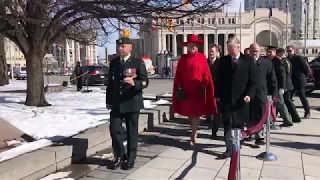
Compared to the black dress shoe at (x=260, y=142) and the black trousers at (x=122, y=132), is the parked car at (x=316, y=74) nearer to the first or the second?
the black dress shoe at (x=260, y=142)

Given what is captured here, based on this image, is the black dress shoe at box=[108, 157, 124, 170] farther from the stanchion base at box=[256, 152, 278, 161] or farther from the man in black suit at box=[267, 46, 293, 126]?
the man in black suit at box=[267, 46, 293, 126]

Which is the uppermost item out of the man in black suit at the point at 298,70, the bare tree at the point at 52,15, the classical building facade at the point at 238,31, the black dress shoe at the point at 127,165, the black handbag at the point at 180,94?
the classical building facade at the point at 238,31

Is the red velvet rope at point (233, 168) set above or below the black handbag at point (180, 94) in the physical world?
below

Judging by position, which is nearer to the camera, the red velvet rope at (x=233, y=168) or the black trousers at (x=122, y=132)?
the red velvet rope at (x=233, y=168)

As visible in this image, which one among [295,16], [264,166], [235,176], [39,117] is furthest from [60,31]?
[295,16]

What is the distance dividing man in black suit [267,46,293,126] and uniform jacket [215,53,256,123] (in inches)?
106

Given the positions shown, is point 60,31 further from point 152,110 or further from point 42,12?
point 152,110

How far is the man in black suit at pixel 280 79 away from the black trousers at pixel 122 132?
4.23 m

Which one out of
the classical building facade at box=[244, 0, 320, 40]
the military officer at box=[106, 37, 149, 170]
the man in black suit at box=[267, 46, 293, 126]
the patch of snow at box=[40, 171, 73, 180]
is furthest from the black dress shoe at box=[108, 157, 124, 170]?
the classical building facade at box=[244, 0, 320, 40]

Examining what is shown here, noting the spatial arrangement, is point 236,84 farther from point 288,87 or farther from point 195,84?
point 288,87

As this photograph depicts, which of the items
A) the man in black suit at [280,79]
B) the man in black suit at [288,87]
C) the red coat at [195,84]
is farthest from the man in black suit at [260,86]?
the man in black suit at [288,87]

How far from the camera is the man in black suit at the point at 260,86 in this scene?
630cm

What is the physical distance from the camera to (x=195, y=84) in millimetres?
6438

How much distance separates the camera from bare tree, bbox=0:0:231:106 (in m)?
8.88
